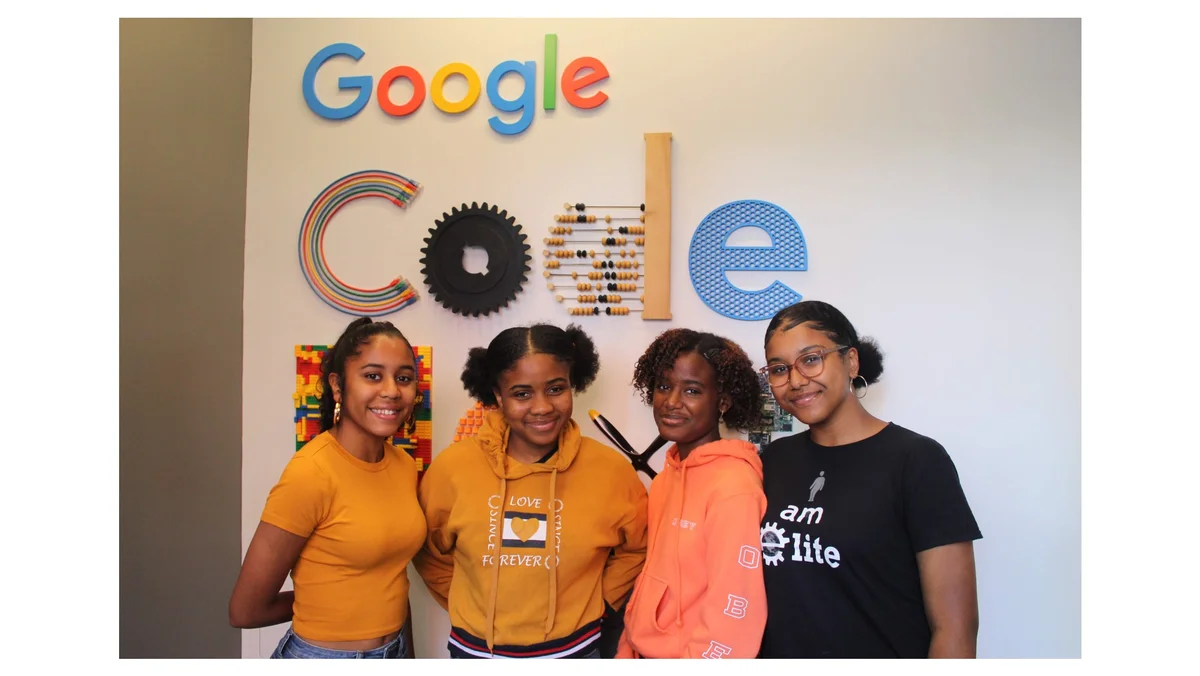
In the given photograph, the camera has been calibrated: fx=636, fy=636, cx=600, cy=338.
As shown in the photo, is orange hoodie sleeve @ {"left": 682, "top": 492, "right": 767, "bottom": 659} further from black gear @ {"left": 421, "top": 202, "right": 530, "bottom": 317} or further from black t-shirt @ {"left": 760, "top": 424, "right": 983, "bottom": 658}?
black gear @ {"left": 421, "top": 202, "right": 530, "bottom": 317}

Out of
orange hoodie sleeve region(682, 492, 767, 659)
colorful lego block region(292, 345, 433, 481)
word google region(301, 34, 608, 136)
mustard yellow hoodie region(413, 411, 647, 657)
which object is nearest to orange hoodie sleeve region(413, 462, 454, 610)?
mustard yellow hoodie region(413, 411, 647, 657)

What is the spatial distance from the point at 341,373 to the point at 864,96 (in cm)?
167

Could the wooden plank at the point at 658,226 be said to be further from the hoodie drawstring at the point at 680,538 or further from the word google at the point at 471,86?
the hoodie drawstring at the point at 680,538

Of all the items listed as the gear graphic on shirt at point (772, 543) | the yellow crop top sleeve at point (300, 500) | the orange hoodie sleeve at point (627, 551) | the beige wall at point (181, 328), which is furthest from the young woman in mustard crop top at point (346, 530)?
the gear graphic on shirt at point (772, 543)

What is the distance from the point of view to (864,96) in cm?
192

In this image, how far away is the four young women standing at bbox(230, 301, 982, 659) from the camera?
1.20 m

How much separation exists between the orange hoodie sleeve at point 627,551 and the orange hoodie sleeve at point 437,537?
0.40 metres

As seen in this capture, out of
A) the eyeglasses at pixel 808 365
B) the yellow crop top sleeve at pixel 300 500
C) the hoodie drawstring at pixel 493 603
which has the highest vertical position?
the eyeglasses at pixel 808 365

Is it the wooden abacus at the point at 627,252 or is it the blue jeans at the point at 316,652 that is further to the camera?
the wooden abacus at the point at 627,252

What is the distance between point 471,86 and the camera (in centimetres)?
198

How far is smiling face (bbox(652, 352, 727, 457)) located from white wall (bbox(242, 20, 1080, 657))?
44 cm

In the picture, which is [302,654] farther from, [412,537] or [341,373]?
[341,373]

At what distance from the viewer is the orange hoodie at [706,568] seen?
1237 millimetres

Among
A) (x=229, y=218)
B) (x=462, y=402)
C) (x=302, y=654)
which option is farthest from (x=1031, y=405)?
(x=229, y=218)
